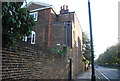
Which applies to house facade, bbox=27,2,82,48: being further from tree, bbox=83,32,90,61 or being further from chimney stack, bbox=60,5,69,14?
tree, bbox=83,32,90,61

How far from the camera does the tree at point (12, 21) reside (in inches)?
121

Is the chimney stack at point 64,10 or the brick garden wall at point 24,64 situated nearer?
the brick garden wall at point 24,64

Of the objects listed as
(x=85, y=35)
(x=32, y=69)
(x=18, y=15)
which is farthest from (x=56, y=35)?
(x=85, y=35)

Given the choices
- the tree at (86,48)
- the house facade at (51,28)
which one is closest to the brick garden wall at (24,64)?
the house facade at (51,28)

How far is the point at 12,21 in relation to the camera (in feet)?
10.2

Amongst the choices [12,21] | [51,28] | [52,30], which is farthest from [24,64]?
[51,28]

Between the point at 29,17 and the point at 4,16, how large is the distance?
2.96ft

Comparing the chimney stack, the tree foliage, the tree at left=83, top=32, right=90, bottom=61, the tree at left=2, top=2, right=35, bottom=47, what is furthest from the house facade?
the tree foliage

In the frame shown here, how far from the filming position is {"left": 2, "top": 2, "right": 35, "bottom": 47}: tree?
10.1 ft

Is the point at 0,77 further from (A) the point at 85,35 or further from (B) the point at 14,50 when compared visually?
(A) the point at 85,35

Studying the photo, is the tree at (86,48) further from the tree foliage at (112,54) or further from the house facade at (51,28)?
the house facade at (51,28)

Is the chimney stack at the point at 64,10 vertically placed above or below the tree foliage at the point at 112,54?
above

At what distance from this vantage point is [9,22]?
3184 mm

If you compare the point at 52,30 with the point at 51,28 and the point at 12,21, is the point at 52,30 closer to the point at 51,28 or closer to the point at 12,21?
the point at 51,28
